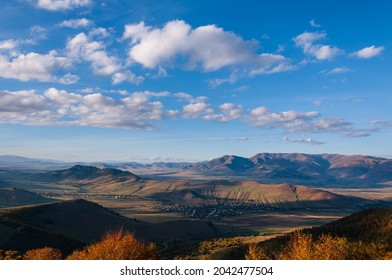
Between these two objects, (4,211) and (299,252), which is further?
(4,211)

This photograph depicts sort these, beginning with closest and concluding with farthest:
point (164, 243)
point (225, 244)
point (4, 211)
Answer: point (225, 244) < point (164, 243) < point (4, 211)

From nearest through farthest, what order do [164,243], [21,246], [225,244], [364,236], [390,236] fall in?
1. [390,236]
2. [364,236]
3. [21,246]
4. [225,244]
5. [164,243]

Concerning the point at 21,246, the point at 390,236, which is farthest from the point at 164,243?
the point at 390,236

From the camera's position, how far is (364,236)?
111 m
